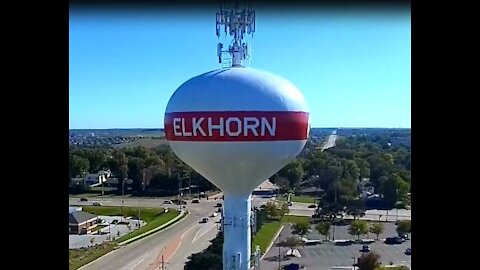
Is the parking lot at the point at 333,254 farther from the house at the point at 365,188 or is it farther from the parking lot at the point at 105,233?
the house at the point at 365,188

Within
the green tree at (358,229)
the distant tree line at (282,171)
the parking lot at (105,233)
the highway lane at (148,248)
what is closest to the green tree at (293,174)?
the distant tree line at (282,171)

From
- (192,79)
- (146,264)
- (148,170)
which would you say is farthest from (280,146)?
(148,170)

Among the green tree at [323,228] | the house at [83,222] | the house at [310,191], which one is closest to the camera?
the house at [83,222]

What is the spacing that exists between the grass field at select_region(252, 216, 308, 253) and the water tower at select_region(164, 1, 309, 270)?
3.26 m

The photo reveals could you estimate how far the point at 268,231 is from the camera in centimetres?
732

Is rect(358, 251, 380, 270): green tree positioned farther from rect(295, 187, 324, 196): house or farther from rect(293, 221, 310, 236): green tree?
rect(295, 187, 324, 196): house

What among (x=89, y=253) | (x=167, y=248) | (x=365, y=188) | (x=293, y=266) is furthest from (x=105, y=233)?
(x=365, y=188)

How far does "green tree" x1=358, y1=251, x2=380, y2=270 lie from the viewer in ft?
18.2

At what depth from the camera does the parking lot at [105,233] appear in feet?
20.5

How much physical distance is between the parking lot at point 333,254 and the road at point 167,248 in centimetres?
92

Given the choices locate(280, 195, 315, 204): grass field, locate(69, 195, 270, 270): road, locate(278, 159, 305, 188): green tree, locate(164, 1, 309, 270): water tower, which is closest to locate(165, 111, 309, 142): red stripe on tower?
locate(164, 1, 309, 270): water tower

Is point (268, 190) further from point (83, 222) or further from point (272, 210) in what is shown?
point (83, 222)
